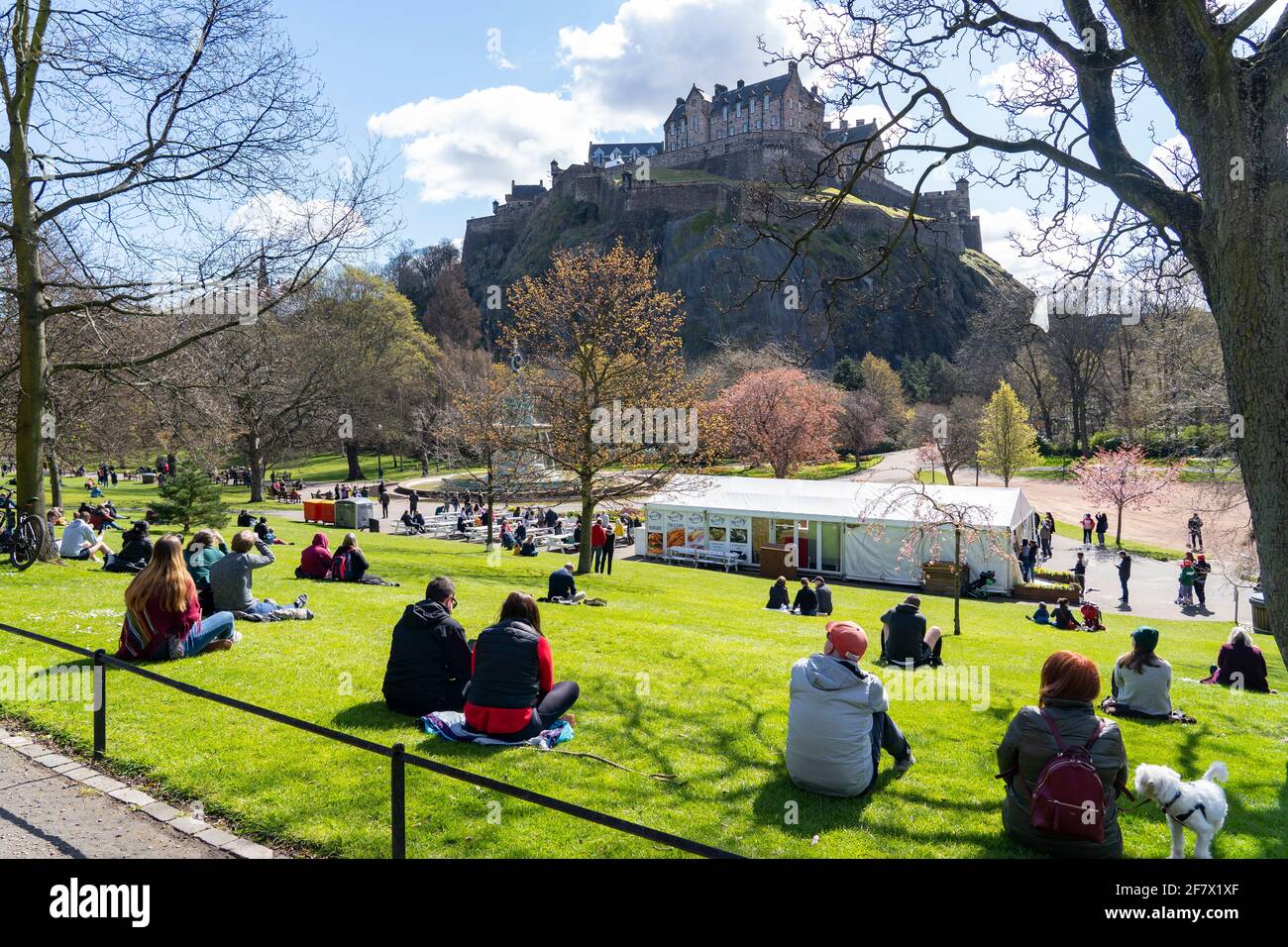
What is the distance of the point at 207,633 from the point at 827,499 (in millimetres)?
23680

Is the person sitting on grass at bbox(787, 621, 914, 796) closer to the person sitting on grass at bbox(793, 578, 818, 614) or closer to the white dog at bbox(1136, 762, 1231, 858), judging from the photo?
the white dog at bbox(1136, 762, 1231, 858)

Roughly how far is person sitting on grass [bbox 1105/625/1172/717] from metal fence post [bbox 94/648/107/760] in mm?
8548

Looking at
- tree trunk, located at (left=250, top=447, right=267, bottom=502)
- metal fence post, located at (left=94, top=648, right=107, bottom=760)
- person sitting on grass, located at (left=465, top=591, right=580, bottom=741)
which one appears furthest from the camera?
tree trunk, located at (left=250, top=447, right=267, bottom=502)

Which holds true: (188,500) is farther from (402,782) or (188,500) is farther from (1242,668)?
(1242,668)

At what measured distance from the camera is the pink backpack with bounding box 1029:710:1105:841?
4.23 meters

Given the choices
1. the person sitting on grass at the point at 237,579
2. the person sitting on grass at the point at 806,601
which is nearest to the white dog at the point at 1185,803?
the person sitting on grass at the point at 237,579

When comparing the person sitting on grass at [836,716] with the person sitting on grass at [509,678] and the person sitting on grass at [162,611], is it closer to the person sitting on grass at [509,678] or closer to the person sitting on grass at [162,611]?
the person sitting on grass at [509,678]

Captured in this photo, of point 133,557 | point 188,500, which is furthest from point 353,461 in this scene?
point 133,557

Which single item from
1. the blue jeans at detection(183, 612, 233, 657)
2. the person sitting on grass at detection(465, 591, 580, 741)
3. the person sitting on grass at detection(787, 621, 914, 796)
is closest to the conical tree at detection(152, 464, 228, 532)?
the blue jeans at detection(183, 612, 233, 657)

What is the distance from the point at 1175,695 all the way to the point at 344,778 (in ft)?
28.3

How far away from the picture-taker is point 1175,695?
879 cm

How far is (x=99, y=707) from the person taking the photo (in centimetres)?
565

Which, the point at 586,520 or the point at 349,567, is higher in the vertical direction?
the point at 586,520
